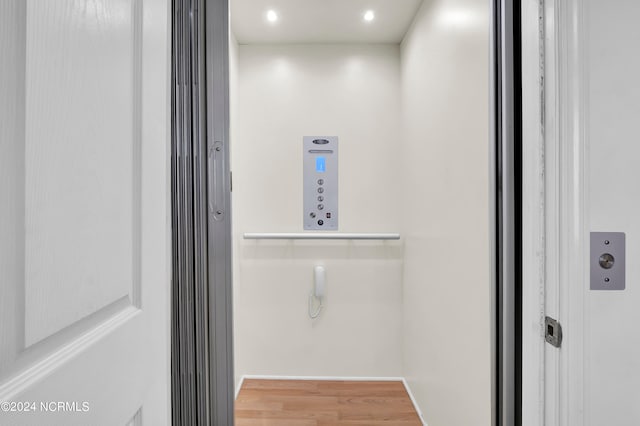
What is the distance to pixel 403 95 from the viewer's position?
2482 mm

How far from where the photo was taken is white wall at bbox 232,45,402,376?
8.36 feet

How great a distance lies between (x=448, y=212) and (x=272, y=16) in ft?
5.45

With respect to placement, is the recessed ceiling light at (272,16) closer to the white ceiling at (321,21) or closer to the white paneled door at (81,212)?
the white ceiling at (321,21)

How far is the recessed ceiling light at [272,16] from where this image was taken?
2.16 m

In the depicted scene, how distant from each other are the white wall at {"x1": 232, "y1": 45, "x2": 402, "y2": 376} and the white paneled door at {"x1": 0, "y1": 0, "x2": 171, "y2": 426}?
1.91 metres
